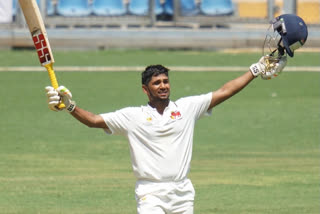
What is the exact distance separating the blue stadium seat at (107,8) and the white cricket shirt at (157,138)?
16.6m

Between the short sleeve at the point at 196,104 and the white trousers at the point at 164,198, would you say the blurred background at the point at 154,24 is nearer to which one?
the short sleeve at the point at 196,104

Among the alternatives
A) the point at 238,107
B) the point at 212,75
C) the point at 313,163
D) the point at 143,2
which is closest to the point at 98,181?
the point at 313,163

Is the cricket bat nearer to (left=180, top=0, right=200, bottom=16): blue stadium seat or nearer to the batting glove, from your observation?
the batting glove

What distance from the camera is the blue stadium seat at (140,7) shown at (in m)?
22.9

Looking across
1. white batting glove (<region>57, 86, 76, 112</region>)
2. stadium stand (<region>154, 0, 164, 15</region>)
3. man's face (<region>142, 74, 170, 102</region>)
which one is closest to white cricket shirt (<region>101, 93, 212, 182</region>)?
man's face (<region>142, 74, 170, 102</region>)

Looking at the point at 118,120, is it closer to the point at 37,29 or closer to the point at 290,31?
the point at 37,29

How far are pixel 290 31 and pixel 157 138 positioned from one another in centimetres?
141

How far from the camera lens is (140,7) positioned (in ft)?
75.2

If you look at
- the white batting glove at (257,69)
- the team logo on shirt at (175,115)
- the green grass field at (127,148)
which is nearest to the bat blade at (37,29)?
the team logo on shirt at (175,115)

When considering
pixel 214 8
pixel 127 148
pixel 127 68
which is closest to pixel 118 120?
pixel 127 148

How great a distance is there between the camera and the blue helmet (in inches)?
279

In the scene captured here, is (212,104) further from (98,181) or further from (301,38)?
(98,181)

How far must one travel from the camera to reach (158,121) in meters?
6.78

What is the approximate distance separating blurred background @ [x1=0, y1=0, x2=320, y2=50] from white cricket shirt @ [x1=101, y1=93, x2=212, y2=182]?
16.2m
